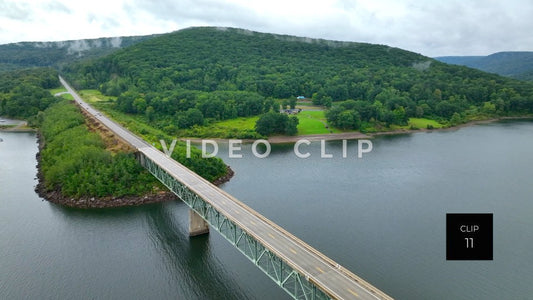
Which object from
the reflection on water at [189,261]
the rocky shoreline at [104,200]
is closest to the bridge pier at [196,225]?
the reflection on water at [189,261]

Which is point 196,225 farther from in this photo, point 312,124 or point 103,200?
point 312,124

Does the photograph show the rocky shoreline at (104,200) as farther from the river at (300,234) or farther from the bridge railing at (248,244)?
the bridge railing at (248,244)

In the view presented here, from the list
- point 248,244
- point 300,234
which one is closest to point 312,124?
point 300,234

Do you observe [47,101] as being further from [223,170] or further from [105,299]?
[105,299]

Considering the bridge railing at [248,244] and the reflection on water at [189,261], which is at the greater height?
the bridge railing at [248,244]

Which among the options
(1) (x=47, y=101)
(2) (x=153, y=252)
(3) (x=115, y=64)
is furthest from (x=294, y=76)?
(2) (x=153, y=252)
